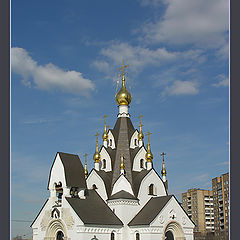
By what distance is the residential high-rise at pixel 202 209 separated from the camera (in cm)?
5929

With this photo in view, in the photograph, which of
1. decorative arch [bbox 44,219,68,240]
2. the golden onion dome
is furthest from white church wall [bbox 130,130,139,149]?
decorative arch [bbox 44,219,68,240]

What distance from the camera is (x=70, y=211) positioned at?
20578 mm

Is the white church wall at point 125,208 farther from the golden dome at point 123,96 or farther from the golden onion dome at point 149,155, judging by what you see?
the golden dome at point 123,96

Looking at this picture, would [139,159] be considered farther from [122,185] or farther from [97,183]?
[97,183]

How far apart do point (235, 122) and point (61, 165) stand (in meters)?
14.1

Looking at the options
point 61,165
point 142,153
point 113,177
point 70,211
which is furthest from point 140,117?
point 70,211

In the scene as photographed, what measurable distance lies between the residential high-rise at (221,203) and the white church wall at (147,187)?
977 inches

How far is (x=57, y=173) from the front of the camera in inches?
875

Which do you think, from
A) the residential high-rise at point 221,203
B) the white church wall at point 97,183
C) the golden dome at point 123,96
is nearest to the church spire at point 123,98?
the golden dome at point 123,96

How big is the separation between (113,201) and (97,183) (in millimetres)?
1834

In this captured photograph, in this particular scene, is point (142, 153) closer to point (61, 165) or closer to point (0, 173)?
point (61, 165)

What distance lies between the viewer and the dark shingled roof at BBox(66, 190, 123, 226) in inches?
801

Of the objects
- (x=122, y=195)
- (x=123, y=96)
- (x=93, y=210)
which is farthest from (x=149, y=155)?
(x=93, y=210)

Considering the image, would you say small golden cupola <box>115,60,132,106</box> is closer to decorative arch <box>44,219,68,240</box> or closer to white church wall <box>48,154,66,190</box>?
white church wall <box>48,154,66,190</box>
